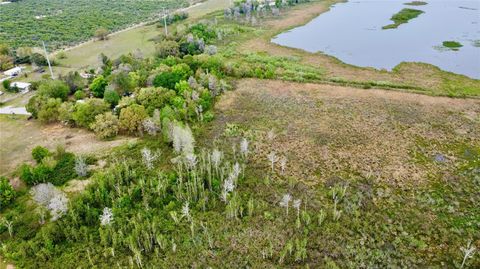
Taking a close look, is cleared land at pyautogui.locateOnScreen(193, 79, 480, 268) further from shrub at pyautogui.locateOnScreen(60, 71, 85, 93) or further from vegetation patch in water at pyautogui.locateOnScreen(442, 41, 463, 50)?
vegetation patch in water at pyautogui.locateOnScreen(442, 41, 463, 50)

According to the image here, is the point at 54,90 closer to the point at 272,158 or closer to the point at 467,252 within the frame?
the point at 272,158

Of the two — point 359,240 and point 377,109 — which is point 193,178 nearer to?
point 359,240

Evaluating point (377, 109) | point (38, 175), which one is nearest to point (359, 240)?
point (377, 109)

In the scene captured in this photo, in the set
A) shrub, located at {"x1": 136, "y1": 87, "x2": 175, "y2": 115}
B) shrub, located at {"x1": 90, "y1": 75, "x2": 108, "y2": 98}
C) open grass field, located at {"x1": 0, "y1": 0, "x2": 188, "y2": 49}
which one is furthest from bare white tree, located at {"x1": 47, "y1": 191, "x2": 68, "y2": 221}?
open grass field, located at {"x1": 0, "y1": 0, "x2": 188, "y2": 49}

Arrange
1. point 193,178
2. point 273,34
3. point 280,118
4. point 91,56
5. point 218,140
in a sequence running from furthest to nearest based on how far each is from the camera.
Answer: point 273,34, point 91,56, point 280,118, point 218,140, point 193,178

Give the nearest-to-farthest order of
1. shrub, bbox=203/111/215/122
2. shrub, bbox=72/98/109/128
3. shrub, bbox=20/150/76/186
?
1. shrub, bbox=20/150/76/186
2. shrub, bbox=72/98/109/128
3. shrub, bbox=203/111/215/122

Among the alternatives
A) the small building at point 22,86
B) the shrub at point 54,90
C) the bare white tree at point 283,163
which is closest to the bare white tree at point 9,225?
the shrub at point 54,90

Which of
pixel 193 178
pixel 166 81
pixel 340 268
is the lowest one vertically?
pixel 340 268

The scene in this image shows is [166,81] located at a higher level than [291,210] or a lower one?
higher
